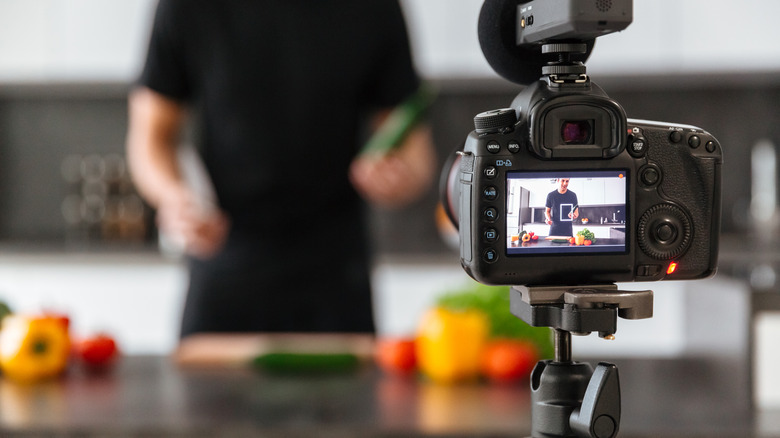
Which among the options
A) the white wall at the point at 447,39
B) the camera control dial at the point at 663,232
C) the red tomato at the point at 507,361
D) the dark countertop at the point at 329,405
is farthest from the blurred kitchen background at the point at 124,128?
the camera control dial at the point at 663,232

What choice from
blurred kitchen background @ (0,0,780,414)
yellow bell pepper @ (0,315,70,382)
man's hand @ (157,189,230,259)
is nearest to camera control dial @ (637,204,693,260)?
man's hand @ (157,189,230,259)

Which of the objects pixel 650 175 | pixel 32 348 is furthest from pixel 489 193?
pixel 32 348

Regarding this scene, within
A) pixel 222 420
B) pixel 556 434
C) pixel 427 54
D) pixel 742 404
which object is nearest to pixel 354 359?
pixel 222 420

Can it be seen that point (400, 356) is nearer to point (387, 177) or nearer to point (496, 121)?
point (387, 177)

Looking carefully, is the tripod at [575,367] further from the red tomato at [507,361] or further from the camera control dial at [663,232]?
the red tomato at [507,361]

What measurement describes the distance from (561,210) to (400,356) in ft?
3.18

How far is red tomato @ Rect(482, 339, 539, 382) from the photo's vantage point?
55.6 inches

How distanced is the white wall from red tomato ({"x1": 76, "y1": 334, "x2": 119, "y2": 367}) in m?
1.91

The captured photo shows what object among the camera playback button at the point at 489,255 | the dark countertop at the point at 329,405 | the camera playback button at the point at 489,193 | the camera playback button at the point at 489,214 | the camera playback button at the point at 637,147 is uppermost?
the camera playback button at the point at 637,147

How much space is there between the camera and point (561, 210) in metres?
0.56

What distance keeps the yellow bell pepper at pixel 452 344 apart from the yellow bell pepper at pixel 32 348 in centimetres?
65

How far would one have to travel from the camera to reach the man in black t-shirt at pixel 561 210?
55 cm

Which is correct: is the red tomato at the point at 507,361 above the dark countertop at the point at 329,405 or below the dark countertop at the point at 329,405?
above

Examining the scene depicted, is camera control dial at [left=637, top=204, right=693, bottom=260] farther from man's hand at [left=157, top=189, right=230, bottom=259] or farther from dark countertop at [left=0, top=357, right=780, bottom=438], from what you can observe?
man's hand at [left=157, top=189, right=230, bottom=259]
